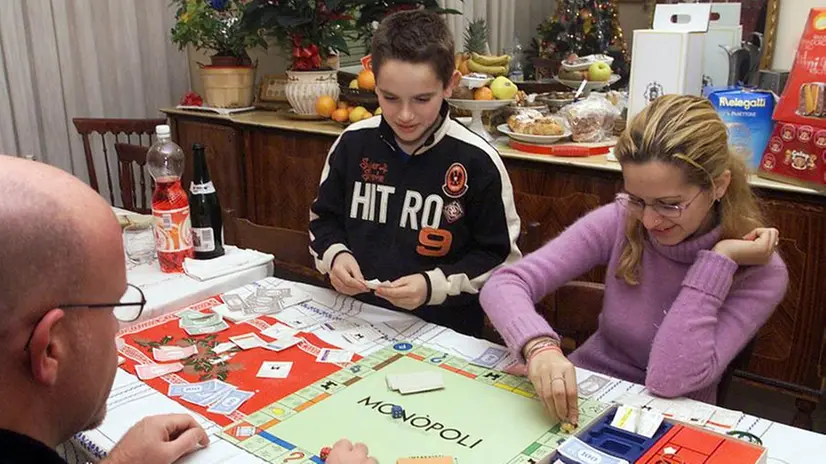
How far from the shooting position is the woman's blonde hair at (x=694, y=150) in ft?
4.29

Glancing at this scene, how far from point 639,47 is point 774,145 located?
0.53 metres

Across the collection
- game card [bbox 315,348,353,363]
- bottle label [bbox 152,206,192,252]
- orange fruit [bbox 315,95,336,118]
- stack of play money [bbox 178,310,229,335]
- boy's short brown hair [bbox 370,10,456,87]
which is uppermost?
boy's short brown hair [bbox 370,10,456,87]

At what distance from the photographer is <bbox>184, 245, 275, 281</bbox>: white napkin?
1.66 m

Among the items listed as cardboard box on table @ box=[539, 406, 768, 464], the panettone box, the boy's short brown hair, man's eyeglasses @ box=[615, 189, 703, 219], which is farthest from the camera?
the panettone box

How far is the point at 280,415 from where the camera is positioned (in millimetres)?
1105

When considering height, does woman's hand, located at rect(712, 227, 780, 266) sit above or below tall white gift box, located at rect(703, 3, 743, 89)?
below

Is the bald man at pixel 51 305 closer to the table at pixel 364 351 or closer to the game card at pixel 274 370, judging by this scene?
the table at pixel 364 351

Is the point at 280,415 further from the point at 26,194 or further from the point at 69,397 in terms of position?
the point at 26,194

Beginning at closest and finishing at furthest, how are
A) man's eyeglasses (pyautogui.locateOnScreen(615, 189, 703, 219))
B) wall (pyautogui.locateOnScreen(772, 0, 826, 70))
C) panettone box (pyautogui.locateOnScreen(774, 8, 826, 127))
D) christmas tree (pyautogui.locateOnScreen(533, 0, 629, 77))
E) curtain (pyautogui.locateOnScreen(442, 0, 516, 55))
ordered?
man's eyeglasses (pyautogui.locateOnScreen(615, 189, 703, 219))
panettone box (pyautogui.locateOnScreen(774, 8, 826, 127))
wall (pyautogui.locateOnScreen(772, 0, 826, 70))
christmas tree (pyautogui.locateOnScreen(533, 0, 629, 77))
curtain (pyautogui.locateOnScreen(442, 0, 516, 55))

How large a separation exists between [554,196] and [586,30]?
2.21 meters

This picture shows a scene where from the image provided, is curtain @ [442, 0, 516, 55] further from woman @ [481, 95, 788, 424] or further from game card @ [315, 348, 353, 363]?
game card @ [315, 348, 353, 363]

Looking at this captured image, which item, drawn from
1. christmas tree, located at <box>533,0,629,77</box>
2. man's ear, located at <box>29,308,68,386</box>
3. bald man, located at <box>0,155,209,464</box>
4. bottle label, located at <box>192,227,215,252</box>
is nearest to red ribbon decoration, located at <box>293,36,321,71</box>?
bottle label, located at <box>192,227,215,252</box>

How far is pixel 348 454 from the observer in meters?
0.96

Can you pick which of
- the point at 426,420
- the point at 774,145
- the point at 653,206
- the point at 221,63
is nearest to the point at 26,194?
the point at 426,420
